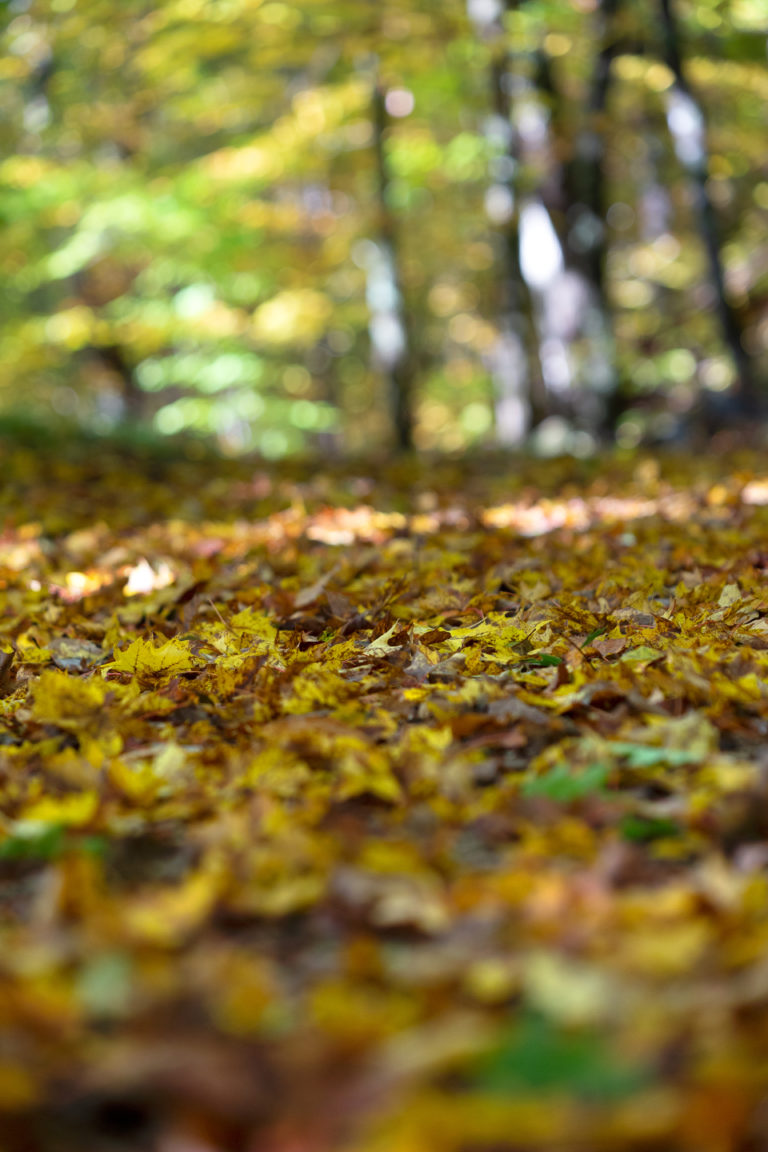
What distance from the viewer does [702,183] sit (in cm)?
939

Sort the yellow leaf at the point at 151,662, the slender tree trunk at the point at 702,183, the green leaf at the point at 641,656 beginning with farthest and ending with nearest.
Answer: the slender tree trunk at the point at 702,183 < the yellow leaf at the point at 151,662 < the green leaf at the point at 641,656

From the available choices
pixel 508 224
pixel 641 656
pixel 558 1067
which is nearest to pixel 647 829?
pixel 558 1067

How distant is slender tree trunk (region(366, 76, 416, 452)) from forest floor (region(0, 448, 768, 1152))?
732cm

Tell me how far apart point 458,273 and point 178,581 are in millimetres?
15946

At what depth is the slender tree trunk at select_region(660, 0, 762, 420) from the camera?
924 cm

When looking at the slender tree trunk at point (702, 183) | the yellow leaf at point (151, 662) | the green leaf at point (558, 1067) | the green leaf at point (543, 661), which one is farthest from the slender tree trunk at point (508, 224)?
the green leaf at point (558, 1067)

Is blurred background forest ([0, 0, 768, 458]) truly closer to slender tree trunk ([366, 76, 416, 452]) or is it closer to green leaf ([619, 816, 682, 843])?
slender tree trunk ([366, 76, 416, 452])

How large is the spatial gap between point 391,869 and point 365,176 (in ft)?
38.6

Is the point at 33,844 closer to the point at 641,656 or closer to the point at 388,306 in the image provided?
the point at 641,656

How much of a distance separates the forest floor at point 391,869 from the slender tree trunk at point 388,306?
24.0 ft

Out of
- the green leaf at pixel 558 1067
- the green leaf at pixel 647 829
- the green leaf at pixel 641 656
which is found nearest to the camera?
the green leaf at pixel 558 1067

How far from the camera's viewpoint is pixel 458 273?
18359 mm

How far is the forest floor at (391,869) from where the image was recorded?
988 millimetres

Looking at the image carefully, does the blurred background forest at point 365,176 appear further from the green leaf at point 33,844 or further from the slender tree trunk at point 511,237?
the green leaf at point 33,844
